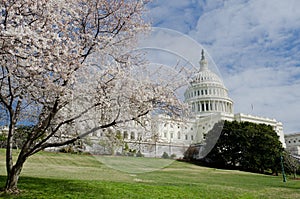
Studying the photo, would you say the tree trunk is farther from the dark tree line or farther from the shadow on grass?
the dark tree line

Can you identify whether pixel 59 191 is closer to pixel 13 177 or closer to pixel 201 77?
pixel 13 177

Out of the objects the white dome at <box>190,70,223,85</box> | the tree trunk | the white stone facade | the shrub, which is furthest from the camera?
the white stone facade

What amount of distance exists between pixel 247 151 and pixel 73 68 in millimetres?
50401

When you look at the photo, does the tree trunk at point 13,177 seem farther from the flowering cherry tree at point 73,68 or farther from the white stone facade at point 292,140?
the white stone facade at point 292,140

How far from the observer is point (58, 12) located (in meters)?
9.66

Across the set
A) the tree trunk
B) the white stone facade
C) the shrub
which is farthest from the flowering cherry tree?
the white stone facade

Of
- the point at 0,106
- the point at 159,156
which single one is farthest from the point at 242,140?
the point at 0,106

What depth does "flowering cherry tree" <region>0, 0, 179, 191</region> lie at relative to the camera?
8438 millimetres

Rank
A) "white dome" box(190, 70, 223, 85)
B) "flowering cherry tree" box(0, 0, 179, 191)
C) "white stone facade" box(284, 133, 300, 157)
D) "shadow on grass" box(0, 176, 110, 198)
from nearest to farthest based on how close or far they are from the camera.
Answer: "flowering cherry tree" box(0, 0, 179, 191), "shadow on grass" box(0, 176, 110, 198), "white dome" box(190, 70, 223, 85), "white stone facade" box(284, 133, 300, 157)

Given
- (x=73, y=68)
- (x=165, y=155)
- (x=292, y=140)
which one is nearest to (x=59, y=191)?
(x=165, y=155)

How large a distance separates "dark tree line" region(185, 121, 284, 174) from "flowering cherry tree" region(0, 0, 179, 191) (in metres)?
45.3

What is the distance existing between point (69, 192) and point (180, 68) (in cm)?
626

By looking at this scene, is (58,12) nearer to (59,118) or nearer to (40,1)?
(40,1)

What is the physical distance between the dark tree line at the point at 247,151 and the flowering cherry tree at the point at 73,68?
45.3 meters
